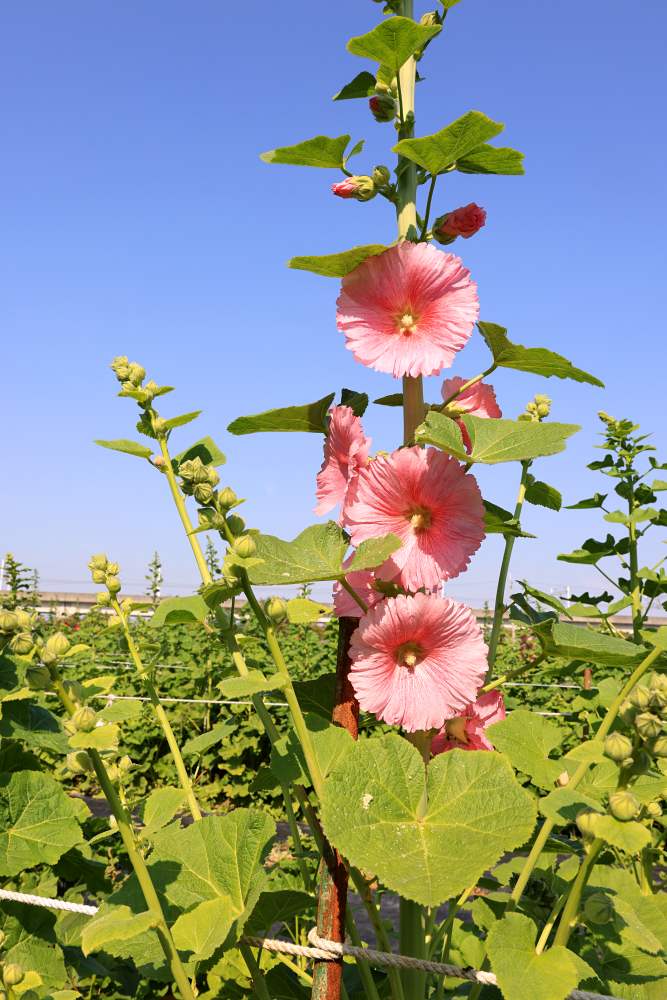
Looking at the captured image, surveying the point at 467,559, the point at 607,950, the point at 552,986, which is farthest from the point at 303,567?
the point at 607,950

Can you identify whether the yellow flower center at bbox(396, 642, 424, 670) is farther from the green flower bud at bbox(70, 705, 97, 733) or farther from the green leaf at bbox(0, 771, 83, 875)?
the green leaf at bbox(0, 771, 83, 875)

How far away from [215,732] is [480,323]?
34.0 inches

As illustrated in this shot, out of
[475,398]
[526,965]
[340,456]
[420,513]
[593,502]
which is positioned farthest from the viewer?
[593,502]

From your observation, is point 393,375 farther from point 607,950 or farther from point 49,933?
point 49,933

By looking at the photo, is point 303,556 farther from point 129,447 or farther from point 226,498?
point 129,447

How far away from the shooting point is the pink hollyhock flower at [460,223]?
1429 millimetres

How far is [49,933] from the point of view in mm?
1818

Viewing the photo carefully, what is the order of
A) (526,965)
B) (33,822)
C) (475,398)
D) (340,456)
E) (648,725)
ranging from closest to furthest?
1. (648,725)
2. (526,965)
3. (340,456)
4. (475,398)
5. (33,822)

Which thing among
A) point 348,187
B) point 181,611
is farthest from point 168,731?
point 348,187

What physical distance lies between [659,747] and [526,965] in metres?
0.36

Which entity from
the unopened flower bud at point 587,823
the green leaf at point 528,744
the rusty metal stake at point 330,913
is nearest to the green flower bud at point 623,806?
the unopened flower bud at point 587,823

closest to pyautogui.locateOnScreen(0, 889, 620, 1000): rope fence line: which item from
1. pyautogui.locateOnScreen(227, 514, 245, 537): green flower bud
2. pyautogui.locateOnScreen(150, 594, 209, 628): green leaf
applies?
pyautogui.locateOnScreen(150, 594, 209, 628): green leaf

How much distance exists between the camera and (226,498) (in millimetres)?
1245

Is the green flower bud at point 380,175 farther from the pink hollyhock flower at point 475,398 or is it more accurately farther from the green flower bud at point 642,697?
the green flower bud at point 642,697
